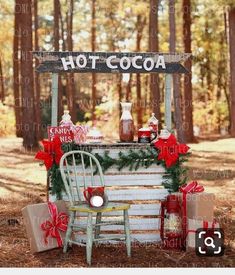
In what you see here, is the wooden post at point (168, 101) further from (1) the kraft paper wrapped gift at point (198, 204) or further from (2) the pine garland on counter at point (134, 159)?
(1) the kraft paper wrapped gift at point (198, 204)

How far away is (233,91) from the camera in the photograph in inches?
859

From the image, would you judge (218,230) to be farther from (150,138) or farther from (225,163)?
(225,163)

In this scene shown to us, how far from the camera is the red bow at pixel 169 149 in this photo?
608 centimetres

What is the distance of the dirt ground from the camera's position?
537cm

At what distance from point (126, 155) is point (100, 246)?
967mm

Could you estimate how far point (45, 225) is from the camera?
582 cm

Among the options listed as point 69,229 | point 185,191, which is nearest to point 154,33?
point 185,191

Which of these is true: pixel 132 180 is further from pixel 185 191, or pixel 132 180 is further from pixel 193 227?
pixel 193 227

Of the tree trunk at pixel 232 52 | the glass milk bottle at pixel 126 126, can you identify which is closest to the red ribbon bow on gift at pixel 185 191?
the glass milk bottle at pixel 126 126

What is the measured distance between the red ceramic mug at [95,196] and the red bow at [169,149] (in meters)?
0.86

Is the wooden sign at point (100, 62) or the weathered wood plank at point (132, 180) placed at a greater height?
the wooden sign at point (100, 62)
